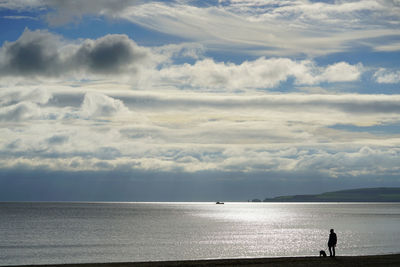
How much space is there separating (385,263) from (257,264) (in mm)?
12831

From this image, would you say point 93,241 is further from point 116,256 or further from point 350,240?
point 350,240

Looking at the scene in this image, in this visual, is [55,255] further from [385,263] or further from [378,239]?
[378,239]

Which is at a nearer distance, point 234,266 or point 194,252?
point 234,266

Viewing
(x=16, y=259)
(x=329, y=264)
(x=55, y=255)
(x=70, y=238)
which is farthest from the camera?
(x=70, y=238)

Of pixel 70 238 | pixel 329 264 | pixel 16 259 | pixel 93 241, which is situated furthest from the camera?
pixel 70 238

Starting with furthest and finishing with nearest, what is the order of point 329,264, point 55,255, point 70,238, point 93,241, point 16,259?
point 70,238 < point 93,241 < point 55,255 < point 16,259 < point 329,264

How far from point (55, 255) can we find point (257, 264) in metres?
36.5

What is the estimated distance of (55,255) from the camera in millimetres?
77125

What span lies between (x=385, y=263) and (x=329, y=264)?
19.6ft

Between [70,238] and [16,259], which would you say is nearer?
[16,259]

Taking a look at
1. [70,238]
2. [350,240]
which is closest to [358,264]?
[350,240]

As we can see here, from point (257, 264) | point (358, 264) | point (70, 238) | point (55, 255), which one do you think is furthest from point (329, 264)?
point (70, 238)

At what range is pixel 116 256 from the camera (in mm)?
76438

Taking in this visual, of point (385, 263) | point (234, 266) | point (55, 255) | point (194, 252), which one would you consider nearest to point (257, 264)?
point (234, 266)
